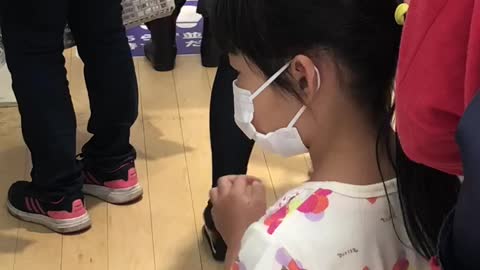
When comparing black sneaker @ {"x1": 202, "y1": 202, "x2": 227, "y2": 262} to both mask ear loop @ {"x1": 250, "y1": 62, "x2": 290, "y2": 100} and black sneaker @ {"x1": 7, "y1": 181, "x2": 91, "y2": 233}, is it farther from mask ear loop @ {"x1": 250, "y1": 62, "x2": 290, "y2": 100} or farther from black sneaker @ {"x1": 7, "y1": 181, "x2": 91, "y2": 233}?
mask ear loop @ {"x1": 250, "y1": 62, "x2": 290, "y2": 100}

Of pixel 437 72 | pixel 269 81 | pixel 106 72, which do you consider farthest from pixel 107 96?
pixel 437 72

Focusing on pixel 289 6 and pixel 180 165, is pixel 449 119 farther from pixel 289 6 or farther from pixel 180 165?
pixel 180 165

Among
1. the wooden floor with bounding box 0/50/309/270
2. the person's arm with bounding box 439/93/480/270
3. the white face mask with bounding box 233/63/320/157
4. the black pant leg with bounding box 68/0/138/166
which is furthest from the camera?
the wooden floor with bounding box 0/50/309/270

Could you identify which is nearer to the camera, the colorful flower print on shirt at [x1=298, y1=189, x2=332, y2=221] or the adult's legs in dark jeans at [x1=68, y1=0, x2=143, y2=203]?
the colorful flower print on shirt at [x1=298, y1=189, x2=332, y2=221]

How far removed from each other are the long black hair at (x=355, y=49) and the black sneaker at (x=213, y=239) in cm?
75

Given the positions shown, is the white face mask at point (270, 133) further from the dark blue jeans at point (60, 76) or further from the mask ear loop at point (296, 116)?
the dark blue jeans at point (60, 76)

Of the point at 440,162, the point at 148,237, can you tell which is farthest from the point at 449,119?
the point at 148,237

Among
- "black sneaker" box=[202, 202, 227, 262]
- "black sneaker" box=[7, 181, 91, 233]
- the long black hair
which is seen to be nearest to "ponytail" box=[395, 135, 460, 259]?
the long black hair

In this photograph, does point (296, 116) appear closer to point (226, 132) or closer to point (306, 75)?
point (306, 75)

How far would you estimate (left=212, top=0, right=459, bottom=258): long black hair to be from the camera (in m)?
0.85

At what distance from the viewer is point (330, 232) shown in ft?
2.86

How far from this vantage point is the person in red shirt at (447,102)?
1.59ft

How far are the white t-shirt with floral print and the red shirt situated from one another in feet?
0.90

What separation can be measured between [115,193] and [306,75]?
1002 millimetres
